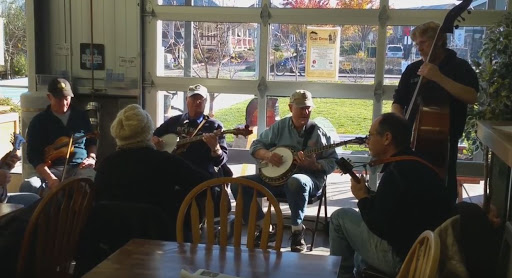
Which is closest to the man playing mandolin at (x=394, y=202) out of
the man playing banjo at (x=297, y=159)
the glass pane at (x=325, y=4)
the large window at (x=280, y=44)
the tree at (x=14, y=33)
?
the man playing banjo at (x=297, y=159)

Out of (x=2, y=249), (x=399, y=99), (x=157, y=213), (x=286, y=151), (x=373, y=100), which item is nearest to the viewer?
(x=2, y=249)

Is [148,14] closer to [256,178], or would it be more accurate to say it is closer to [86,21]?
[86,21]

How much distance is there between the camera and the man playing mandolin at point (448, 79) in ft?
9.87

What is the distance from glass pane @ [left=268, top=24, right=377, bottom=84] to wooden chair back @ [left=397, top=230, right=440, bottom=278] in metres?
2.77

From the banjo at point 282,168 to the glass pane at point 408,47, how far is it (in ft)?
2.95

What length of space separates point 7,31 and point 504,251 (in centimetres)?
445

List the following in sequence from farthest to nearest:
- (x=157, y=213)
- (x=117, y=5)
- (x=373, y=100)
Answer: (x=117, y=5) < (x=373, y=100) < (x=157, y=213)

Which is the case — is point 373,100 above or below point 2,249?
above

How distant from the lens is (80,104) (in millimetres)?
4750

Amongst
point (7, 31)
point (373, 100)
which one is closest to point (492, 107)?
point (373, 100)

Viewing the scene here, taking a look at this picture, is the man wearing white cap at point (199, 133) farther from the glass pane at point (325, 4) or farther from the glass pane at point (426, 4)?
the glass pane at point (426, 4)

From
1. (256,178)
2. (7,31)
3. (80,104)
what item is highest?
(7,31)

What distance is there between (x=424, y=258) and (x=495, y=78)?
2382 millimetres

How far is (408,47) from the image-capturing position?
4230 mm
